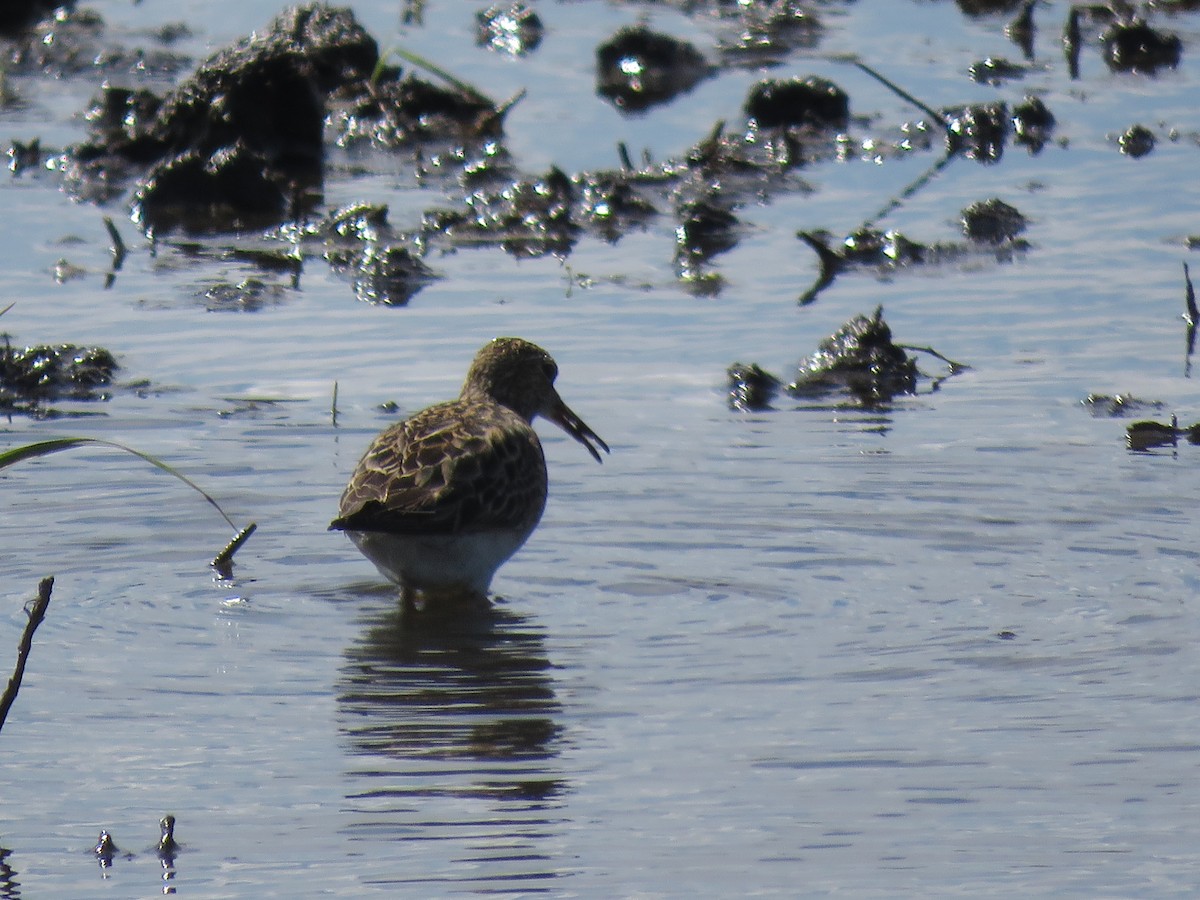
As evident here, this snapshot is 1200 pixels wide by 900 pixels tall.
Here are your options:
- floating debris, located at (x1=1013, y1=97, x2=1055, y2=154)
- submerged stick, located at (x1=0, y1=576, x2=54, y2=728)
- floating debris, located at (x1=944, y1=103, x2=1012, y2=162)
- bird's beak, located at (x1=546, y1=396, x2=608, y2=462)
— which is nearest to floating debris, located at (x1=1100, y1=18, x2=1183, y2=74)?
floating debris, located at (x1=1013, y1=97, x2=1055, y2=154)

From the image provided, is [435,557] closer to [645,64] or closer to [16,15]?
[645,64]

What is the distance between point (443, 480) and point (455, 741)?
63.4 inches

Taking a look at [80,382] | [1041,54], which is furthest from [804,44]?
[80,382]

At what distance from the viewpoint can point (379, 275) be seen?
37.8ft

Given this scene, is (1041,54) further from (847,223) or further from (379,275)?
(379,275)

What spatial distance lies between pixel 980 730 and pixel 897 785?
0.52 m

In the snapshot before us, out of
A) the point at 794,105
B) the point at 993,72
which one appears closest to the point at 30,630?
the point at 794,105

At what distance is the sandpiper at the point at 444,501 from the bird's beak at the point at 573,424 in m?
0.53

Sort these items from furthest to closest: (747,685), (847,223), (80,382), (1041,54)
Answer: (1041,54) < (847,223) < (80,382) < (747,685)

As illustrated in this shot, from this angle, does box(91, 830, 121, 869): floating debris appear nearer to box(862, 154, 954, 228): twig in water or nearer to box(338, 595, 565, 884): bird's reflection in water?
box(338, 595, 565, 884): bird's reflection in water

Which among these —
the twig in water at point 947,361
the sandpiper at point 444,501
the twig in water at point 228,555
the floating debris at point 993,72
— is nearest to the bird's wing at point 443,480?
the sandpiper at point 444,501

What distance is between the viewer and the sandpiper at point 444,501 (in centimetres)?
762

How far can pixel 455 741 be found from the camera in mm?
6309

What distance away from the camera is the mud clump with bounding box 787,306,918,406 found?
9883 millimetres
